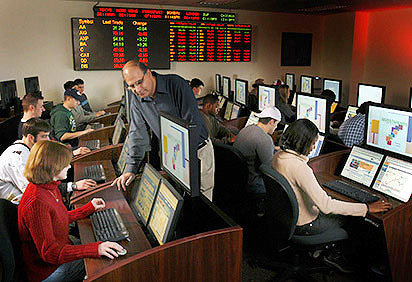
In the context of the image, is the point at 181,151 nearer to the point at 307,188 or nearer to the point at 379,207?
the point at 307,188

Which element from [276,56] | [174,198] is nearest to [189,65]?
[276,56]

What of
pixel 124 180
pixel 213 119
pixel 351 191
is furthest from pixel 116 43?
pixel 351 191

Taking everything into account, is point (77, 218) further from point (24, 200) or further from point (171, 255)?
point (171, 255)

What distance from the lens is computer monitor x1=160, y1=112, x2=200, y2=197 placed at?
1392 mm

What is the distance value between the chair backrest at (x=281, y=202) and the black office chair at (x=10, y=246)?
1.23m

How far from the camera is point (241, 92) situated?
16.9ft

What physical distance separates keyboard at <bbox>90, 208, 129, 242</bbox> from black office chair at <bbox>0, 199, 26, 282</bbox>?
327mm

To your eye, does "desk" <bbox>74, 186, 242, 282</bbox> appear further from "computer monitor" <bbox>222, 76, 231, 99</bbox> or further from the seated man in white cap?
"computer monitor" <bbox>222, 76, 231, 99</bbox>

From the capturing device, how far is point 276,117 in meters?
2.93

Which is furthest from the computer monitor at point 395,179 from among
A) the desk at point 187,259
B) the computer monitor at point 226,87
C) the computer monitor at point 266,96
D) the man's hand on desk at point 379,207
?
the computer monitor at point 226,87

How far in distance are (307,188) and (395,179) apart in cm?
61

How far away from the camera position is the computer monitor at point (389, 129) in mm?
2076

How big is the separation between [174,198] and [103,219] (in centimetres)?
49

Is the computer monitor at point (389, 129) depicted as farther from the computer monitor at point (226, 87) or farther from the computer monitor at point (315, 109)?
the computer monitor at point (226, 87)
